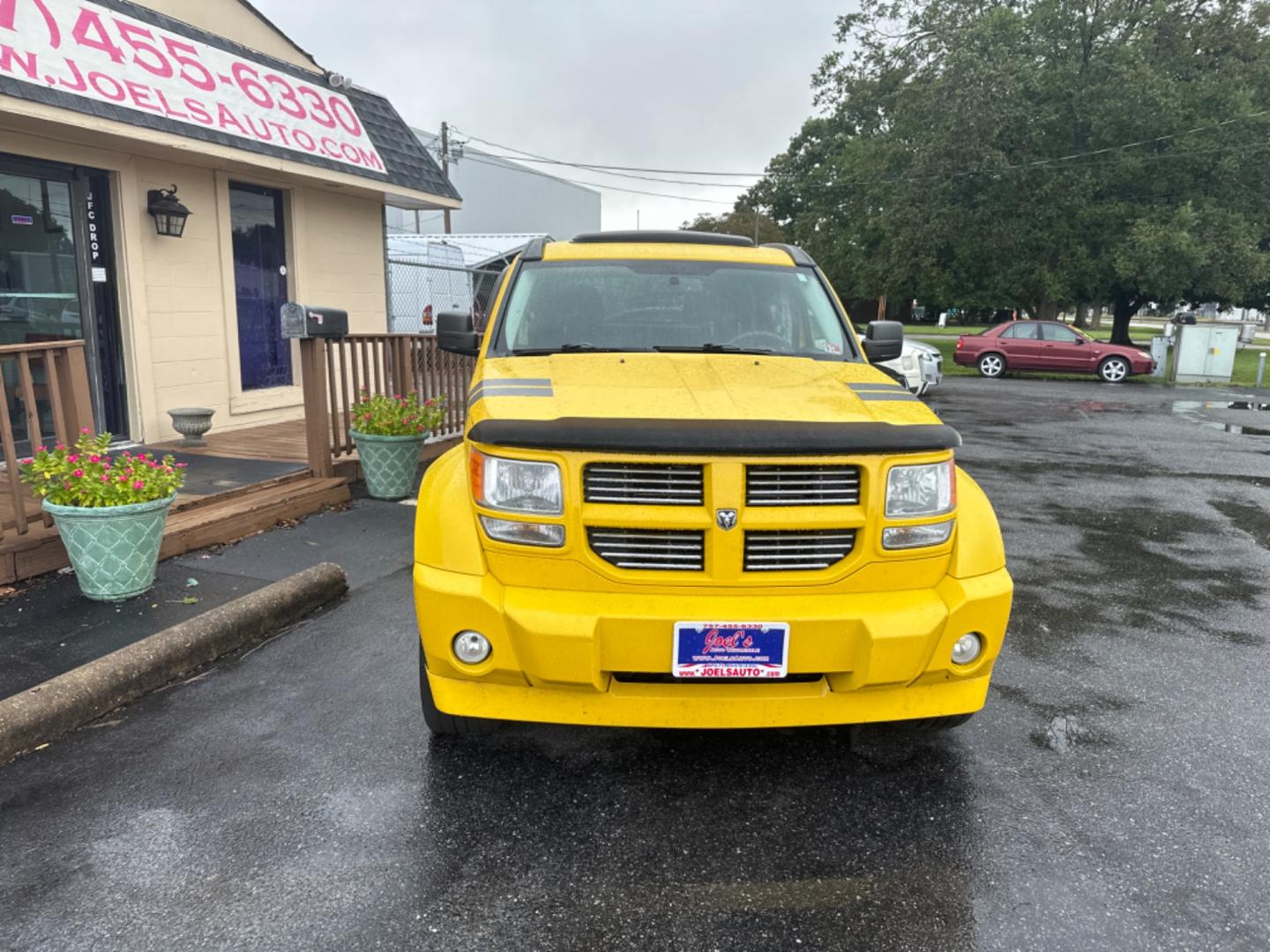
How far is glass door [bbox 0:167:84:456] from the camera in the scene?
6.89m

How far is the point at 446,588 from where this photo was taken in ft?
8.88

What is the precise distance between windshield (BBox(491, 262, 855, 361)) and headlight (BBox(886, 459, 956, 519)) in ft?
4.01

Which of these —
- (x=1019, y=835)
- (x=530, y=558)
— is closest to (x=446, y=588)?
(x=530, y=558)

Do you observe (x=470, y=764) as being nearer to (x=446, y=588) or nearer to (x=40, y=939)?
(x=446, y=588)

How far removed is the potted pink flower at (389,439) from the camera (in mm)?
6879

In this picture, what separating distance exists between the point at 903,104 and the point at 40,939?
30.2 metres

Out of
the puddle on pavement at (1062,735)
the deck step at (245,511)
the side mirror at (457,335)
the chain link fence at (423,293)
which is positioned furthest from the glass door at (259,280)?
the puddle on pavement at (1062,735)

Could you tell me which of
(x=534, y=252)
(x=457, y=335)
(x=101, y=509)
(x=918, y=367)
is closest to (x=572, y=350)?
(x=457, y=335)

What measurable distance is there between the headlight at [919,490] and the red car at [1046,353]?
2243cm

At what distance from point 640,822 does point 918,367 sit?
1393 centimetres

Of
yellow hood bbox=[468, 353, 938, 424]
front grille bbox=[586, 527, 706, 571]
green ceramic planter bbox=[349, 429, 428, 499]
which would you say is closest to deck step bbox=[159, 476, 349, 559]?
green ceramic planter bbox=[349, 429, 428, 499]

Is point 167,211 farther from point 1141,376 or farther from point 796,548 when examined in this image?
point 1141,376

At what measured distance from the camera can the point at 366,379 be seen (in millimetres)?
7445

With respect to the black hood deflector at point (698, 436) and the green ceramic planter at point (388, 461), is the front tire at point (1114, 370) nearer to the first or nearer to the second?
the green ceramic planter at point (388, 461)
